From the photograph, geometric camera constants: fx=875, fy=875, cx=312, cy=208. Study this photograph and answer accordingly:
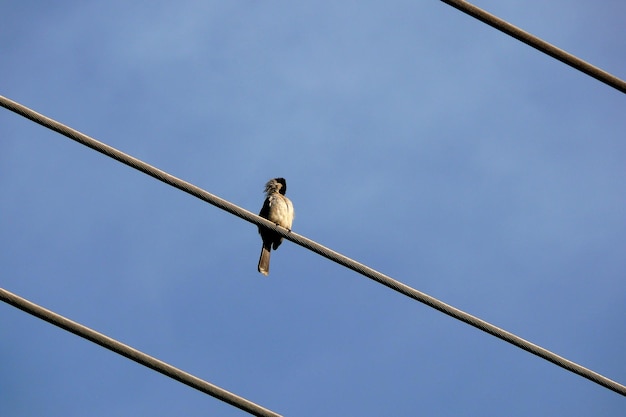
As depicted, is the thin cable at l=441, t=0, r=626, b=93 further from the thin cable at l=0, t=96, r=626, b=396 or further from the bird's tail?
the bird's tail

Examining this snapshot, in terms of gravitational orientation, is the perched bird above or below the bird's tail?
above

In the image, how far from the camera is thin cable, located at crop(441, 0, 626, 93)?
407cm

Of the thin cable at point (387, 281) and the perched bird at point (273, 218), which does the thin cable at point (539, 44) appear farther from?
the perched bird at point (273, 218)

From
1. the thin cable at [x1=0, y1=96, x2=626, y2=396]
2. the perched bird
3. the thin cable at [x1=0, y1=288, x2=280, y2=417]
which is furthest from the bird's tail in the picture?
the thin cable at [x1=0, y1=288, x2=280, y2=417]

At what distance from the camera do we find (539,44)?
4.09 metres

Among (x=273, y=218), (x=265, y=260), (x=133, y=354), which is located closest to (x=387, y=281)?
(x=133, y=354)

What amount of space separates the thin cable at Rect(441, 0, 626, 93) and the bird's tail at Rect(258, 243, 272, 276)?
6.64 metres

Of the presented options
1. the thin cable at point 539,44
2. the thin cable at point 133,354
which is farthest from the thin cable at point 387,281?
the thin cable at point 539,44

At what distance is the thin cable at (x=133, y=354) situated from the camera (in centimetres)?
376

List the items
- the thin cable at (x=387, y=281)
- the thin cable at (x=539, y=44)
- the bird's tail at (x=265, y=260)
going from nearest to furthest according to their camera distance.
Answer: the thin cable at (x=539, y=44), the thin cable at (x=387, y=281), the bird's tail at (x=265, y=260)

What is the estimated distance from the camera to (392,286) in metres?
4.39

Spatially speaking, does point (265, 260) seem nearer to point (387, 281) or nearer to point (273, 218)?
point (273, 218)

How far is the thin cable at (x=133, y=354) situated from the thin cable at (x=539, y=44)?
205 centimetres

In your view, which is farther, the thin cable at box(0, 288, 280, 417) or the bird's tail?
the bird's tail
